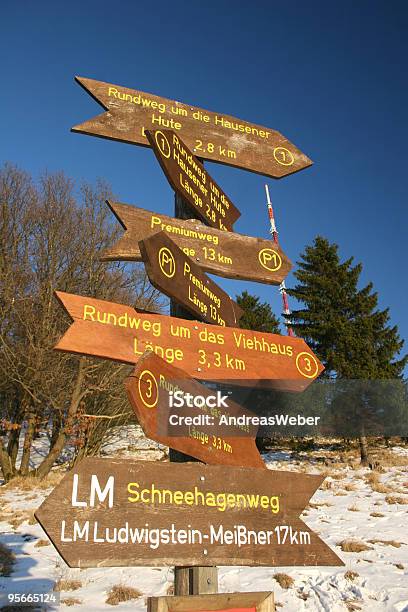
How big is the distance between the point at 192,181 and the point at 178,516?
2685mm

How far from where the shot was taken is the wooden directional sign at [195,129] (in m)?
4.04

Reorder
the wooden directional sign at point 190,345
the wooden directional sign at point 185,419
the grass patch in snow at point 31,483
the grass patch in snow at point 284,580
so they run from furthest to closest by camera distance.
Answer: the grass patch in snow at point 31,483
the grass patch in snow at point 284,580
the wooden directional sign at point 190,345
the wooden directional sign at point 185,419

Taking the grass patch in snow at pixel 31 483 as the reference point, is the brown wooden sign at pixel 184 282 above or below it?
above

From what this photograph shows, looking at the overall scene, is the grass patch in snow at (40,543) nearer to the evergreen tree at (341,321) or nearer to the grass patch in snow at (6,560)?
the grass patch in snow at (6,560)

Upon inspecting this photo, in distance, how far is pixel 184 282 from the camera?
10.6ft

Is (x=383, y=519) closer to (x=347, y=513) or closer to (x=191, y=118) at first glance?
(x=347, y=513)

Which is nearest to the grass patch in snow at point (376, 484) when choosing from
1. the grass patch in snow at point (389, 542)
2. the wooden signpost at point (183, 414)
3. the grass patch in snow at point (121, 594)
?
the grass patch in snow at point (389, 542)

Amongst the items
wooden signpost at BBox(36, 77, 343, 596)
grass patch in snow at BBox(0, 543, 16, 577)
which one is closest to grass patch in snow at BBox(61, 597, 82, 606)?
grass patch in snow at BBox(0, 543, 16, 577)

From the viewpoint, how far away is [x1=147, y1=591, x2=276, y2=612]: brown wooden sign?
2215 millimetres

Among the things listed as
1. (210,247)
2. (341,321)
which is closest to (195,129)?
(210,247)

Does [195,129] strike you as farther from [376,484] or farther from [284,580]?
[376,484]

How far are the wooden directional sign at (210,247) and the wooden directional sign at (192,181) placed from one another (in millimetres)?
242

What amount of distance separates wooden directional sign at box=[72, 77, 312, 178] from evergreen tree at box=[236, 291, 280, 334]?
1860 centimetres

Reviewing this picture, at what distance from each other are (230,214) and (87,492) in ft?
10.2
